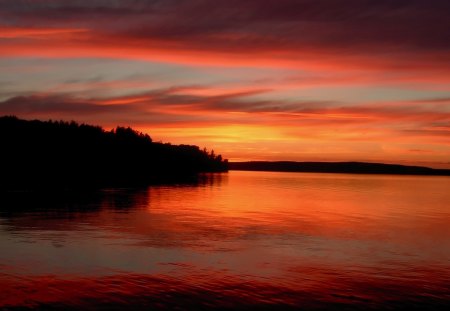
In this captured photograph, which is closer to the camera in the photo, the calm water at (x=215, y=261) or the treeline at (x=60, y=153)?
the calm water at (x=215, y=261)

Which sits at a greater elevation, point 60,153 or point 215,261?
point 60,153

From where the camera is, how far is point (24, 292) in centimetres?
2067

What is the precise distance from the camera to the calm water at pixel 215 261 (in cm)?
2094

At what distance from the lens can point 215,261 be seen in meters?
28.1

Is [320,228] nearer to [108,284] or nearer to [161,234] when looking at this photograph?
[161,234]

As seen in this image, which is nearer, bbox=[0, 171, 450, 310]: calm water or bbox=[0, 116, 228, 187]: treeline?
bbox=[0, 171, 450, 310]: calm water

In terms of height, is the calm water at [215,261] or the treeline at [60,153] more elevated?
the treeline at [60,153]

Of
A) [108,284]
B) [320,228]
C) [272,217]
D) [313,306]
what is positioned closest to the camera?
[313,306]

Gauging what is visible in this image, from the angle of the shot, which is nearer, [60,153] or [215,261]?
[215,261]

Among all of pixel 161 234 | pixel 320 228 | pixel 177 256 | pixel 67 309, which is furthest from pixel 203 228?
pixel 67 309

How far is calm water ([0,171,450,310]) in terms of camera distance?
20938 mm

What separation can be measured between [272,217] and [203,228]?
11544 mm

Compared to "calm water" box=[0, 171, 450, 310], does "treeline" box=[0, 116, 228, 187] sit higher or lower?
higher

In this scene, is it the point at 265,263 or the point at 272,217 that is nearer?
the point at 265,263
